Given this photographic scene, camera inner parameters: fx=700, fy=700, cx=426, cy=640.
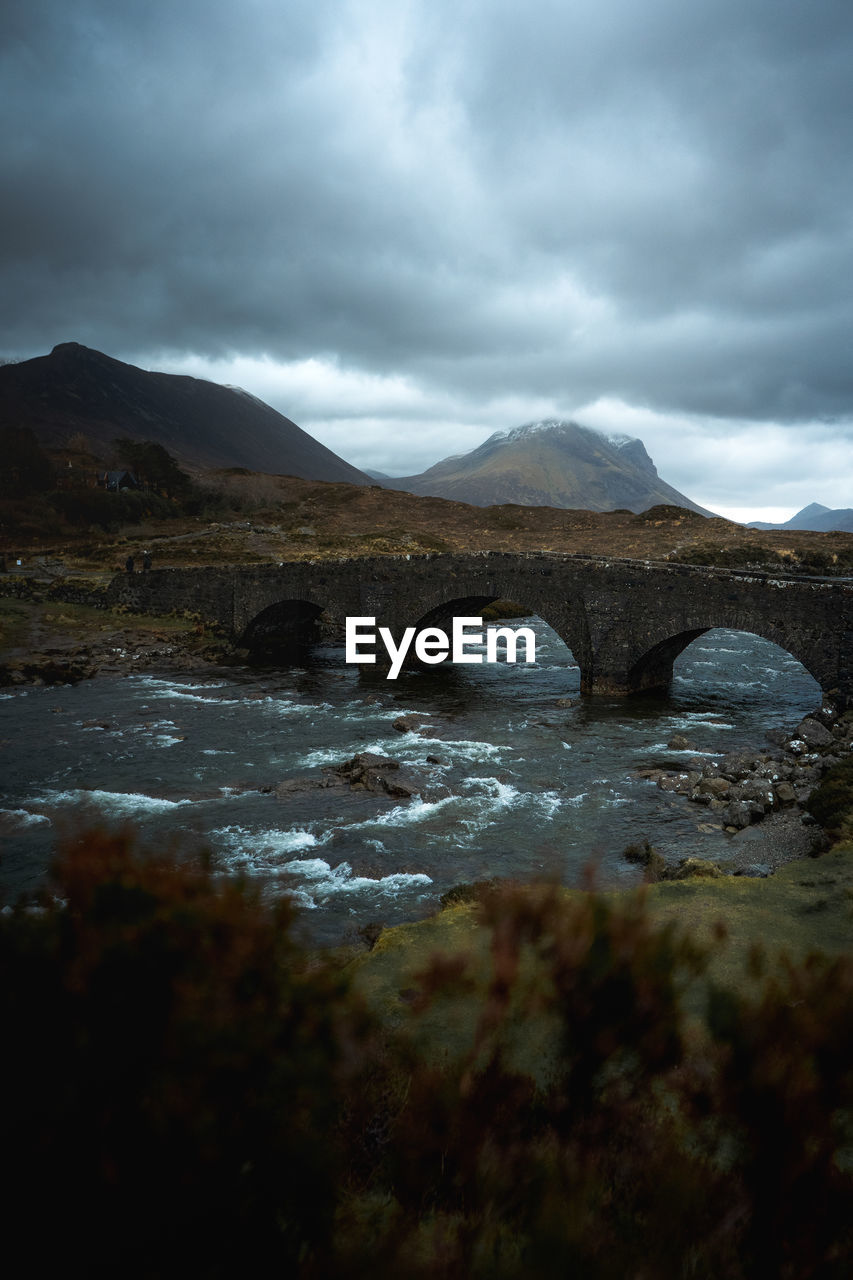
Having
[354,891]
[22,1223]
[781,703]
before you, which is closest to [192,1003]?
[22,1223]

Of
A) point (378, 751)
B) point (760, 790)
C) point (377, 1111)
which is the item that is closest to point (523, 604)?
point (378, 751)

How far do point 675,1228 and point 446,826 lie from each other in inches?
464

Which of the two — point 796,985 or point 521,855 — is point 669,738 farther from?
point 796,985

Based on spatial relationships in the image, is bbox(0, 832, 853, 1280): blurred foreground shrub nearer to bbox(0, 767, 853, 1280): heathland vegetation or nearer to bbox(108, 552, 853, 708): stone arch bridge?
bbox(0, 767, 853, 1280): heathland vegetation

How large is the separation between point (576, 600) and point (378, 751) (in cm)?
1107

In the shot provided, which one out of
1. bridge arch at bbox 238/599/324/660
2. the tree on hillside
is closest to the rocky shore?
bridge arch at bbox 238/599/324/660

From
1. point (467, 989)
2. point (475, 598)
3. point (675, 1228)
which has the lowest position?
point (467, 989)

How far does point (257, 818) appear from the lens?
49.6ft

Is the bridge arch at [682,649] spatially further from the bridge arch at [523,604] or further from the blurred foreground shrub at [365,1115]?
the blurred foreground shrub at [365,1115]

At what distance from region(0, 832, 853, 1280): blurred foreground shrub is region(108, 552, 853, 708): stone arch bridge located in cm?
1782

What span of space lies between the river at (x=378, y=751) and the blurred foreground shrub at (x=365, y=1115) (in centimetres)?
162

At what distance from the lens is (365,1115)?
389 centimetres

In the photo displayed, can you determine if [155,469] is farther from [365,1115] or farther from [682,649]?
[365,1115]

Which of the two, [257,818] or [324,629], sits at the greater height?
[324,629]
